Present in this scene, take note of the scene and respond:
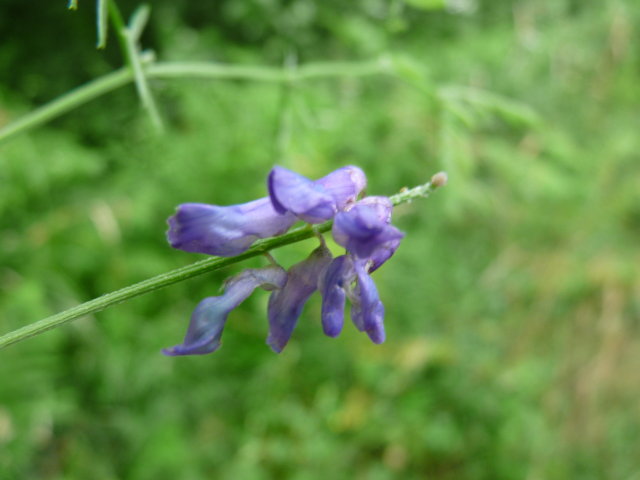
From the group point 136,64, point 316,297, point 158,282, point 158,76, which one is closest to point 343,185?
point 158,282

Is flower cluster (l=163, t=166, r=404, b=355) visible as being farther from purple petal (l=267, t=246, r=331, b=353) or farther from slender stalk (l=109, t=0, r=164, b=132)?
slender stalk (l=109, t=0, r=164, b=132)

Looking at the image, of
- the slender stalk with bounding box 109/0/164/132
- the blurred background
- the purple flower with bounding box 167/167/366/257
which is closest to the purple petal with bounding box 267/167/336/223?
the purple flower with bounding box 167/167/366/257

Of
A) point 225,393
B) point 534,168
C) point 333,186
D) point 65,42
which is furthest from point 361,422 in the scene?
point 65,42

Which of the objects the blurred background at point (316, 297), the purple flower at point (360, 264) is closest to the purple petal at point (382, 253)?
the purple flower at point (360, 264)

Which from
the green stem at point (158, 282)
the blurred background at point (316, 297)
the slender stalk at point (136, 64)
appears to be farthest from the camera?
the blurred background at point (316, 297)

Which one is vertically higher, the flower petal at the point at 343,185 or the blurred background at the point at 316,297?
the blurred background at the point at 316,297

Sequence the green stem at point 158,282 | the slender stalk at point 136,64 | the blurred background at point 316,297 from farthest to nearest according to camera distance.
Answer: the blurred background at point 316,297 → the slender stalk at point 136,64 → the green stem at point 158,282

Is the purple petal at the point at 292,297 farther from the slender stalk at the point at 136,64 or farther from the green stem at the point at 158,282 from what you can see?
the slender stalk at the point at 136,64
